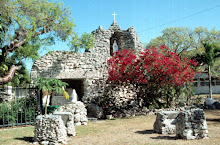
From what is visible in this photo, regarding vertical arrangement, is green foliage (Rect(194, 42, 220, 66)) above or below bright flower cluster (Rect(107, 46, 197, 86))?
above

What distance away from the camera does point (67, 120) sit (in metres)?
7.82

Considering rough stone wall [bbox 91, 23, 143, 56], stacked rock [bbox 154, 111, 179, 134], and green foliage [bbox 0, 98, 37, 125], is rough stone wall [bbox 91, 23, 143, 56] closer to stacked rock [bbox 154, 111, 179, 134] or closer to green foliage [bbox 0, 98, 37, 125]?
green foliage [bbox 0, 98, 37, 125]

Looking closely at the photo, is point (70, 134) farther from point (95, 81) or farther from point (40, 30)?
point (40, 30)

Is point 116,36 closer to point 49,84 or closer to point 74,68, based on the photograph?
point 74,68

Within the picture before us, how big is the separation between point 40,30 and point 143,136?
8.26 m

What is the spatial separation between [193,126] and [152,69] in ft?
17.6

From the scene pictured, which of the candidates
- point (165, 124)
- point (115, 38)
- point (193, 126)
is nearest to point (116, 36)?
point (115, 38)

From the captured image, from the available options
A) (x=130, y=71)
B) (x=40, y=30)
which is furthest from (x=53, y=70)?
(x=130, y=71)

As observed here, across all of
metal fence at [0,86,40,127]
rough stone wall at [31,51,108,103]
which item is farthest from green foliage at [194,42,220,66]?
metal fence at [0,86,40,127]

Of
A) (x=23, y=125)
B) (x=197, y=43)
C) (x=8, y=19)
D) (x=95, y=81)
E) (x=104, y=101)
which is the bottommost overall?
(x=23, y=125)

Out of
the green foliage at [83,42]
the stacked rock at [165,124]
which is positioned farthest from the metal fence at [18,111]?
the stacked rock at [165,124]

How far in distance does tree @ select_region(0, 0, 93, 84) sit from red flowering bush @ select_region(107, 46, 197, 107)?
3.36m

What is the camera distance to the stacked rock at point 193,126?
627cm

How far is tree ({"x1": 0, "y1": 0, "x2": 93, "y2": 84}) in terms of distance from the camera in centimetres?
1008
